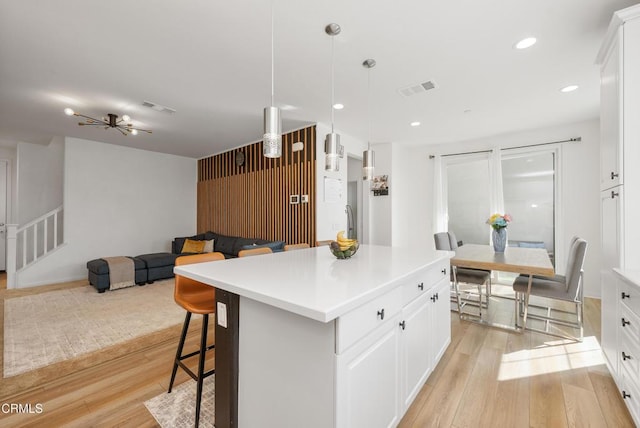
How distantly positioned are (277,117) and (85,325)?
10.6 ft

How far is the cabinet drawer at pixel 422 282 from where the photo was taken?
1.65m

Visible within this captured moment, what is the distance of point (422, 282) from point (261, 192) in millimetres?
4093

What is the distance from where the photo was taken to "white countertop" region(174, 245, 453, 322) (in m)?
1.06

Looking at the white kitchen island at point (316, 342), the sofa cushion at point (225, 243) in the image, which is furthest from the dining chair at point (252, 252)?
the sofa cushion at point (225, 243)

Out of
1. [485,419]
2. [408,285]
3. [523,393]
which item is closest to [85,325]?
[408,285]

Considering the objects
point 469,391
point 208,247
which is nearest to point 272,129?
point 469,391

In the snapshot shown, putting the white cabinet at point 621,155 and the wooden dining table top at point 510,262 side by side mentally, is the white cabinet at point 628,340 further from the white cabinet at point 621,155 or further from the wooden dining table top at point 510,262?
the wooden dining table top at point 510,262

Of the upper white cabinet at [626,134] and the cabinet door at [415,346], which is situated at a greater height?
the upper white cabinet at [626,134]

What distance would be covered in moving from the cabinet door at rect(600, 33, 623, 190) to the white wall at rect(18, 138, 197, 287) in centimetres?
736

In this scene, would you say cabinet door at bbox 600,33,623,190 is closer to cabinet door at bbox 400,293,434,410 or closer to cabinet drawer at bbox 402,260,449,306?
cabinet drawer at bbox 402,260,449,306

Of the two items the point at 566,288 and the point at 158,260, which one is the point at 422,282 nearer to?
the point at 566,288

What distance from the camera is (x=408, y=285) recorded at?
5.46 feet

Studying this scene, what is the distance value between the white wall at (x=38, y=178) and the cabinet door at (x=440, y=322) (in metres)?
7.12

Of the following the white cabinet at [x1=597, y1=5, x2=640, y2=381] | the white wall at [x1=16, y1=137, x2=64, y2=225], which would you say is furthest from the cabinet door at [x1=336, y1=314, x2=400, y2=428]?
the white wall at [x1=16, y1=137, x2=64, y2=225]
